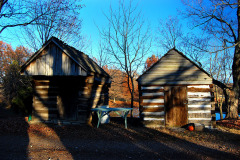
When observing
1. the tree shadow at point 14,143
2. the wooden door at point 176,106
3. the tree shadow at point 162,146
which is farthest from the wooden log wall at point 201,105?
the tree shadow at point 14,143

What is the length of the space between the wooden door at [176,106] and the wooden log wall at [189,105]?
222mm

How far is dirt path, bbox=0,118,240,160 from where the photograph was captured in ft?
18.6

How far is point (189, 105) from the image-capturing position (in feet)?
34.0

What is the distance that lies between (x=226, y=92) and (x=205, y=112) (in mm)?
4058

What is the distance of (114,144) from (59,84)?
20.0 feet

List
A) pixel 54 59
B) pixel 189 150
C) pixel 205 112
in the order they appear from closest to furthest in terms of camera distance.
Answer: pixel 189 150, pixel 205 112, pixel 54 59

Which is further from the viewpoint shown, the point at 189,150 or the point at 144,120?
the point at 144,120

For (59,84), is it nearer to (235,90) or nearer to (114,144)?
(114,144)

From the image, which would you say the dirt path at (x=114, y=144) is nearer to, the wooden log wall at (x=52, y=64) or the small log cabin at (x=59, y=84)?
the small log cabin at (x=59, y=84)

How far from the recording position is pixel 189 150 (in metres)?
6.24

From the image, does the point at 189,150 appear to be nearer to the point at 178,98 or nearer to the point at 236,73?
the point at 178,98

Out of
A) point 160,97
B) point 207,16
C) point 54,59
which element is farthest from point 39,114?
point 207,16

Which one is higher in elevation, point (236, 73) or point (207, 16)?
point (207, 16)

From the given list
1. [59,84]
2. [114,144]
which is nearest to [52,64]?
[59,84]
